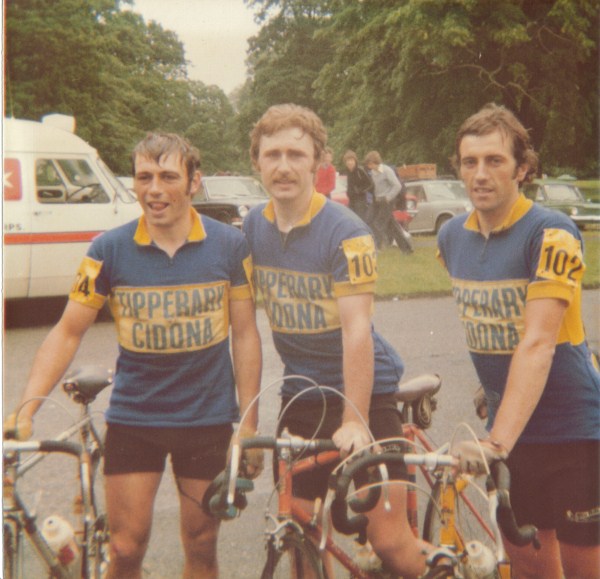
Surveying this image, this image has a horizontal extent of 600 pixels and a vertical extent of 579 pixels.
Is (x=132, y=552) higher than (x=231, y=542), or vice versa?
(x=132, y=552)

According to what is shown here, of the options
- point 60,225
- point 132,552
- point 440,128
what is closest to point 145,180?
point 132,552

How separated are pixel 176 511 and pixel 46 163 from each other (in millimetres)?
5696

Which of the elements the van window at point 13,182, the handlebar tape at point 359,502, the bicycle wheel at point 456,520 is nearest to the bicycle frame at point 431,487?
the bicycle wheel at point 456,520

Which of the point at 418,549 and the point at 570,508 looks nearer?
the point at 570,508

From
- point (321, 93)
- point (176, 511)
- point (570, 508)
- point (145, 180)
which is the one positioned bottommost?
point (176, 511)

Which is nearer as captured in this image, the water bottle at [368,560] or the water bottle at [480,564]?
the water bottle at [480,564]

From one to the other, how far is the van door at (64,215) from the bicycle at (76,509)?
20.5 feet

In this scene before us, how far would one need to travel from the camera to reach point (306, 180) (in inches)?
99.5

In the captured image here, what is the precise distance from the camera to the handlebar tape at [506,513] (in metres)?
1.79

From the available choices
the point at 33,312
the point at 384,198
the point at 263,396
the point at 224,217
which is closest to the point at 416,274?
the point at 384,198

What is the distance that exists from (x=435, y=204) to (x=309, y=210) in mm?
18159

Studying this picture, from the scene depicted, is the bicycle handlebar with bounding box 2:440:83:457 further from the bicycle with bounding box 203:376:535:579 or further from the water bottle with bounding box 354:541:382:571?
the water bottle with bounding box 354:541:382:571

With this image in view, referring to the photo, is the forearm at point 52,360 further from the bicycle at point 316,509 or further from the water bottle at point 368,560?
the water bottle at point 368,560

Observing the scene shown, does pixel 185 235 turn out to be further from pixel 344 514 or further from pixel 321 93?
pixel 321 93
